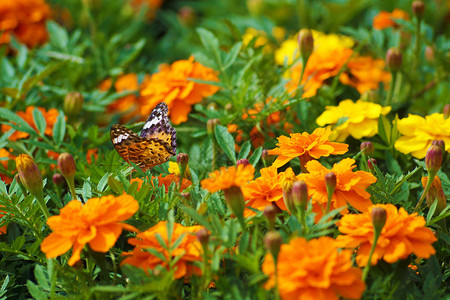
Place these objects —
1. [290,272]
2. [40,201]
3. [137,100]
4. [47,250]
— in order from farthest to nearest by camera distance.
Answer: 1. [137,100]
2. [40,201]
3. [47,250]
4. [290,272]

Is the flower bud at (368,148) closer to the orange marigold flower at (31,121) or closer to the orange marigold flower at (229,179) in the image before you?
the orange marigold flower at (229,179)

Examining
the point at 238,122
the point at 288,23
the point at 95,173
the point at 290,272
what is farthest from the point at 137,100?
the point at 290,272

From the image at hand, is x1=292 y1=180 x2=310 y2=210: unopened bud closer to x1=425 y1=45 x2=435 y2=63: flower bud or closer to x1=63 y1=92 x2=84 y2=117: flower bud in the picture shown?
x1=63 y1=92 x2=84 y2=117: flower bud

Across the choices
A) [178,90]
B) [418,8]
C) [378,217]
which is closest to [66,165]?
[178,90]

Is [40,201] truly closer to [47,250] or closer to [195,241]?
[47,250]

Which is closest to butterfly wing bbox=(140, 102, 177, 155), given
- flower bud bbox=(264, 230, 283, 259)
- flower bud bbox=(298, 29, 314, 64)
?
flower bud bbox=(298, 29, 314, 64)
